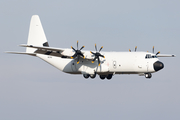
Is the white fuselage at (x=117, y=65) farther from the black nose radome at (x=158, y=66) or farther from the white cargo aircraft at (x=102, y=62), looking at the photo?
the black nose radome at (x=158, y=66)

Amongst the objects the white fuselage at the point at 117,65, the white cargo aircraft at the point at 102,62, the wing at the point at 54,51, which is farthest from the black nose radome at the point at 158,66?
the wing at the point at 54,51

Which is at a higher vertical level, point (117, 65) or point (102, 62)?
point (102, 62)

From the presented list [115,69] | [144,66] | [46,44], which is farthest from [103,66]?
[46,44]
